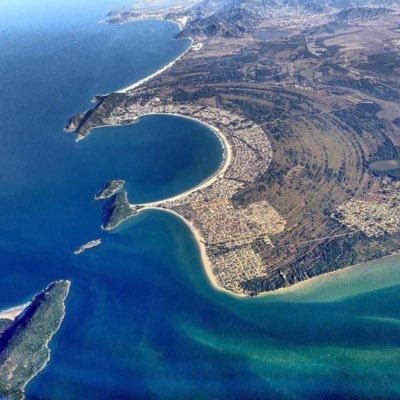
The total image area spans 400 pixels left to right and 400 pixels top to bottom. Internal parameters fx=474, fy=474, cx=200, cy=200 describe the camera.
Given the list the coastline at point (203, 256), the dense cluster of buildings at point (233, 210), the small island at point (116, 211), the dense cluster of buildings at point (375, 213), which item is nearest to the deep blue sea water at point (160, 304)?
the coastline at point (203, 256)

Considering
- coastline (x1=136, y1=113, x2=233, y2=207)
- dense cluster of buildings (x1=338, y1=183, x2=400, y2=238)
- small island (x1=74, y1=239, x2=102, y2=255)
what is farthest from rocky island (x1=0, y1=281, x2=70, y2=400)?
dense cluster of buildings (x1=338, y1=183, x2=400, y2=238)

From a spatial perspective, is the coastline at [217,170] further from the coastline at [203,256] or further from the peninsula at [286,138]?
the coastline at [203,256]

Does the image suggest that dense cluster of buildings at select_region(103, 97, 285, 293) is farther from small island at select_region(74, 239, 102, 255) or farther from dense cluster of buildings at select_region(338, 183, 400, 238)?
small island at select_region(74, 239, 102, 255)

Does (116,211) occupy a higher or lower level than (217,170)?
higher

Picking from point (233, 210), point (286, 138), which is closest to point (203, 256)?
point (233, 210)

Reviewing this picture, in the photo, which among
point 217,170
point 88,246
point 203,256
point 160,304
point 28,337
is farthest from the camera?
point 217,170

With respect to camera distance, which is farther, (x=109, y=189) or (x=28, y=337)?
(x=109, y=189)

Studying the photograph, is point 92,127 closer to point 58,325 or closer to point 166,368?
point 58,325

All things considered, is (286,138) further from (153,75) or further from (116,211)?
(153,75)
